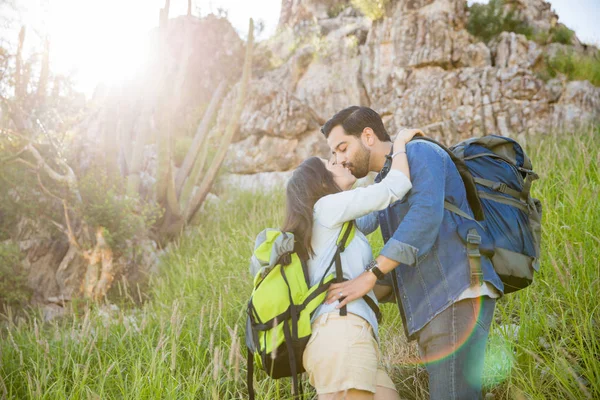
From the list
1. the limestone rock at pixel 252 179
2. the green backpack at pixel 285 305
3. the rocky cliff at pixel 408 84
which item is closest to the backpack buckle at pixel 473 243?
the green backpack at pixel 285 305

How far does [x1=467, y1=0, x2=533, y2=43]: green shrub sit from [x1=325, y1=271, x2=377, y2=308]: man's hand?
11.0 m

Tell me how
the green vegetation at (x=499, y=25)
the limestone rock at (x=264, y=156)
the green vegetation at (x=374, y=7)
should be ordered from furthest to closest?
the green vegetation at (x=374, y=7), the limestone rock at (x=264, y=156), the green vegetation at (x=499, y=25)

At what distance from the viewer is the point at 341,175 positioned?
90.7 inches

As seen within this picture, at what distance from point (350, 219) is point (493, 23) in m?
11.2

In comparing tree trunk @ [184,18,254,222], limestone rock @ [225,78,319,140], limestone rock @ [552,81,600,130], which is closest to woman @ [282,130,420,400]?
tree trunk @ [184,18,254,222]

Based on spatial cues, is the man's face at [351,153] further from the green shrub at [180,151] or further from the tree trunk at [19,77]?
the green shrub at [180,151]

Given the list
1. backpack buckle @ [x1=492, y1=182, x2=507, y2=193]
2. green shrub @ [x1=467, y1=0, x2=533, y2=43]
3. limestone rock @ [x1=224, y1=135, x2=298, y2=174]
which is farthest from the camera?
limestone rock @ [x1=224, y1=135, x2=298, y2=174]

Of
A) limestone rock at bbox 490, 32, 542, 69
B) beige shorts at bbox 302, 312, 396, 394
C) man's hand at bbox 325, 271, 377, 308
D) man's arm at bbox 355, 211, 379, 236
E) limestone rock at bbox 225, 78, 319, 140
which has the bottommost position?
beige shorts at bbox 302, 312, 396, 394

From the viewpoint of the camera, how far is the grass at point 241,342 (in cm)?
228

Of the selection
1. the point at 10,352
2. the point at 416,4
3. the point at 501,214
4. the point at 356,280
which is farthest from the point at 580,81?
the point at 10,352

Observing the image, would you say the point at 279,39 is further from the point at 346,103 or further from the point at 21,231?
the point at 21,231

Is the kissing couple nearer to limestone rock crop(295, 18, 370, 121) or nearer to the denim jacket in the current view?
the denim jacket

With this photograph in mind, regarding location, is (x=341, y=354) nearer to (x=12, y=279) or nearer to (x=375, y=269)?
(x=375, y=269)

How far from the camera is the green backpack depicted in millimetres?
1870
